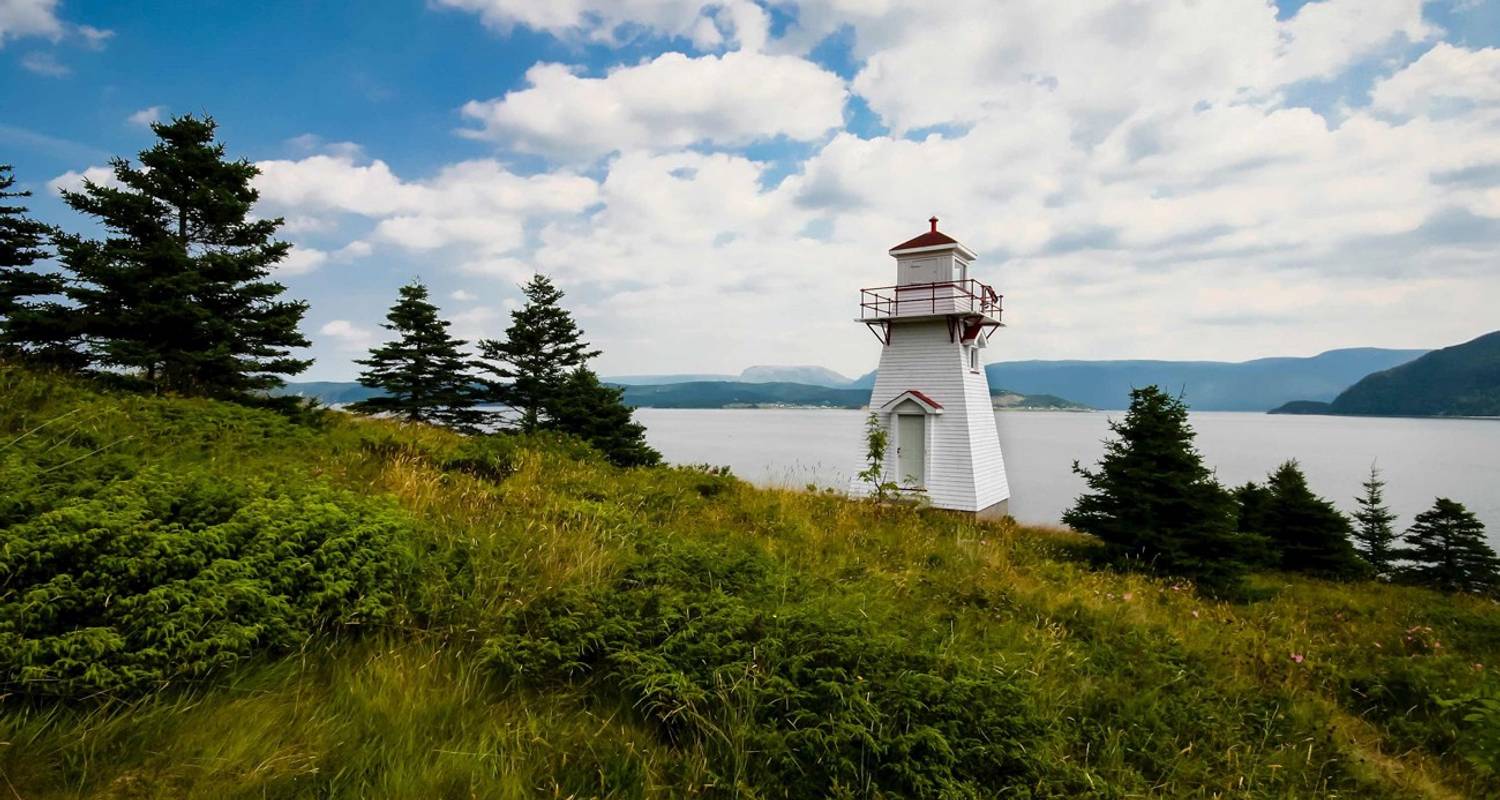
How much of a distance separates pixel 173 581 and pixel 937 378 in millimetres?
20728

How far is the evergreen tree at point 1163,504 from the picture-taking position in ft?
40.7

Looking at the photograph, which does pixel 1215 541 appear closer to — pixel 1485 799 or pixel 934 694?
pixel 1485 799

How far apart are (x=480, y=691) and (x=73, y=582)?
1.79 meters

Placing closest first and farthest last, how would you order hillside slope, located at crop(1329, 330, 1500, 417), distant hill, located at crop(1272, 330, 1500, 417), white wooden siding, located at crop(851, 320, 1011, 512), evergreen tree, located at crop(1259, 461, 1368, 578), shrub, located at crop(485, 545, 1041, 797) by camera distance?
shrub, located at crop(485, 545, 1041, 797)
evergreen tree, located at crop(1259, 461, 1368, 578)
white wooden siding, located at crop(851, 320, 1011, 512)
distant hill, located at crop(1272, 330, 1500, 417)
hillside slope, located at crop(1329, 330, 1500, 417)

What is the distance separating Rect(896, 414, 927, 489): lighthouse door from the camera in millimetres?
21188

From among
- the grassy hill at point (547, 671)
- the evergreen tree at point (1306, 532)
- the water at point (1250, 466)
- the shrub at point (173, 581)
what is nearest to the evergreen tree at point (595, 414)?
the water at point (1250, 466)

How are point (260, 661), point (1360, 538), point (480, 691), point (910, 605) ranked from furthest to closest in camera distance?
point (1360, 538)
point (910, 605)
point (480, 691)
point (260, 661)

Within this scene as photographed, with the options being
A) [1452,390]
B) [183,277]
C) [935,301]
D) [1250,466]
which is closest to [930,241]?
[935,301]

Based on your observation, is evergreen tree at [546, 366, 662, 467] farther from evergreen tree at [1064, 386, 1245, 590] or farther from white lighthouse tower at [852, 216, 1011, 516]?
evergreen tree at [1064, 386, 1245, 590]

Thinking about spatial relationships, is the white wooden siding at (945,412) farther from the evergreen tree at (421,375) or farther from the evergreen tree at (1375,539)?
the evergreen tree at (421,375)

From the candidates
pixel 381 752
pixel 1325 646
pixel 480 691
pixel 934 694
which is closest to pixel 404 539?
pixel 480 691

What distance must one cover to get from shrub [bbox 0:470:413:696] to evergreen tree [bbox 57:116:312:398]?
11370 millimetres

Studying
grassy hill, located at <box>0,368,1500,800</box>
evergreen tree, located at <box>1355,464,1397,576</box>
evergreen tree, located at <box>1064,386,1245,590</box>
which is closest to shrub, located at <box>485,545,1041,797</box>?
grassy hill, located at <box>0,368,1500,800</box>

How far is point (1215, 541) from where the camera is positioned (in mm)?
12492
